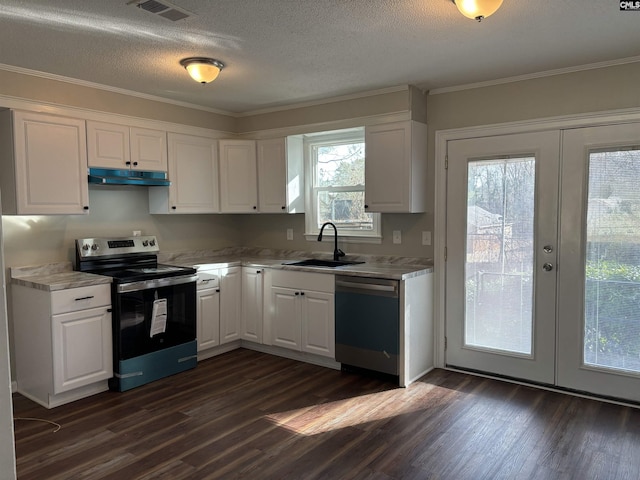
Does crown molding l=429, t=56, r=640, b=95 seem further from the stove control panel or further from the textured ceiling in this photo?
the stove control panel

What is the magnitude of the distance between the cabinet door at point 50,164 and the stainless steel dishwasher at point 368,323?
2.10 meters

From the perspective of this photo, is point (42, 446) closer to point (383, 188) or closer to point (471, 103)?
point (383, 188)

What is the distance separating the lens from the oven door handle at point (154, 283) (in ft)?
11.7

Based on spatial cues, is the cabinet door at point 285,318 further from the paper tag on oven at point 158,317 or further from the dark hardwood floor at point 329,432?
the paper tag on oven at point 158,317

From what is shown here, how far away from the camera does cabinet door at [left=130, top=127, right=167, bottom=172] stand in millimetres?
4047

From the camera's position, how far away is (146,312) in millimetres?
3748

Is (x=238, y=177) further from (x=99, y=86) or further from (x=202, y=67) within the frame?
(x=202, y=67)

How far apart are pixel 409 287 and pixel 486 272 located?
639mm

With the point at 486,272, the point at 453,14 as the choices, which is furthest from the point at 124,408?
the point at 453,14

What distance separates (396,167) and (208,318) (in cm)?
207

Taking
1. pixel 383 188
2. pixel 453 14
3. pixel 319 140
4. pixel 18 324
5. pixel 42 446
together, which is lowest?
pixel 42 446

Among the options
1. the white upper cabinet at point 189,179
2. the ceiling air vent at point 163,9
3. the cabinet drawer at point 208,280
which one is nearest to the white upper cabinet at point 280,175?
the white upper cabinet at point 189,179

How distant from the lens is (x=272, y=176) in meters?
4.75

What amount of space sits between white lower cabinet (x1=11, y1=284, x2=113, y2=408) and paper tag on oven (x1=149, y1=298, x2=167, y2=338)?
0.33 metres
